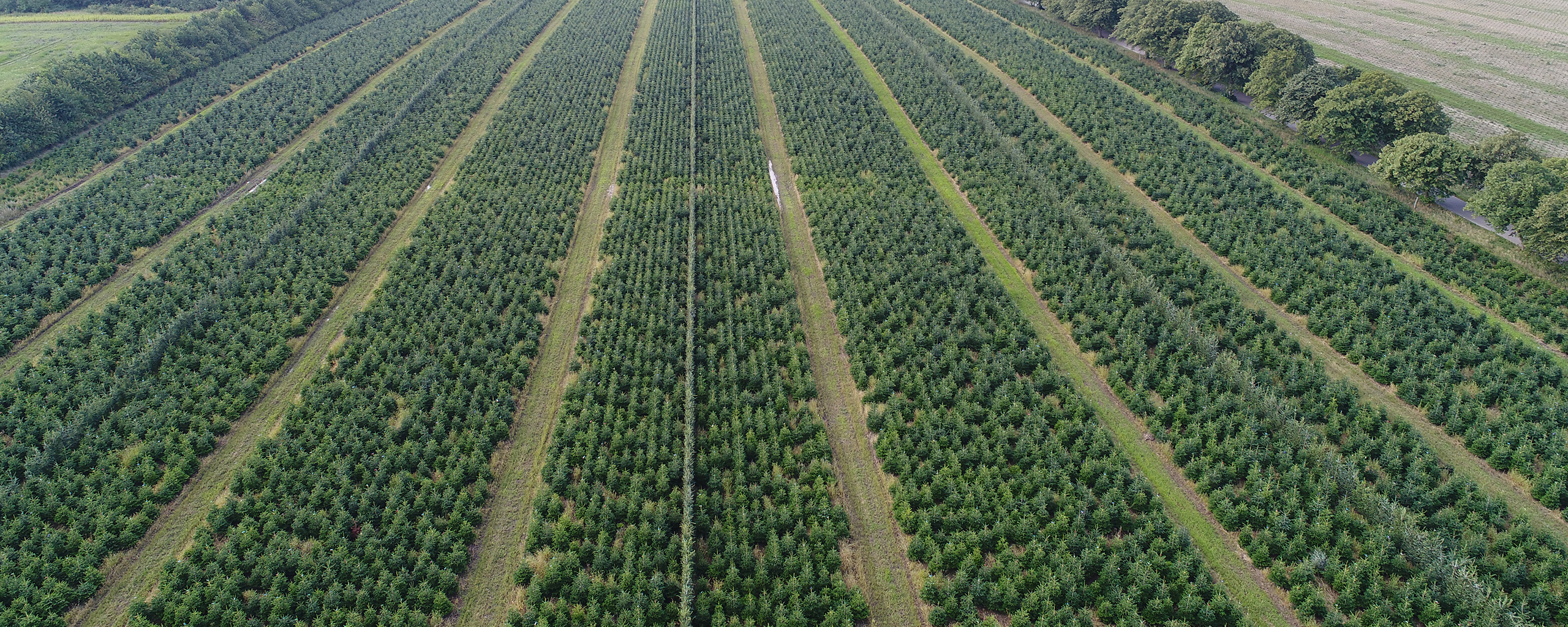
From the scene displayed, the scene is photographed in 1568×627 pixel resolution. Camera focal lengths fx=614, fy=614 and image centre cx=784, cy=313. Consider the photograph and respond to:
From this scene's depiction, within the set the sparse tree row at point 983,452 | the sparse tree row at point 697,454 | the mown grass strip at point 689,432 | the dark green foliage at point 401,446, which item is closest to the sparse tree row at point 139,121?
the dark green foliage at point 401,446

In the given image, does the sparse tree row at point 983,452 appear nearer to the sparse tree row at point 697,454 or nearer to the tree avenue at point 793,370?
the tree avenue at point 793,370

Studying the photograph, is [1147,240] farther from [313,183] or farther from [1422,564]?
[313,183]

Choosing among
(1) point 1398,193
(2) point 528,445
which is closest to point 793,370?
(2) point 528,445

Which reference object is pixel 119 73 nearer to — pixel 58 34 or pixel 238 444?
pixel 58 34

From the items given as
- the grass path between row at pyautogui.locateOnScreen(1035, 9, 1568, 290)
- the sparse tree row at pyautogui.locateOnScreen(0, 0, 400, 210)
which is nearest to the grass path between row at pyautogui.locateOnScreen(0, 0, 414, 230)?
the sparse tree row at pyautogui.locateOnScreen(0, 0, 400, 210)

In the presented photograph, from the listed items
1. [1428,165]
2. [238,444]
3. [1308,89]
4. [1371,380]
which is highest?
[1308,89]

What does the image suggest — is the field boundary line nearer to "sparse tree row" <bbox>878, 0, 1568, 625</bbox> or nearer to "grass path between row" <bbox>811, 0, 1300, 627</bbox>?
"sparse tree row" <bbox>878, 0, 1568, 625</bbox>

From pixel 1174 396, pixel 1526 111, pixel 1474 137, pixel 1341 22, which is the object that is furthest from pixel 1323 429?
pixel 1341 22
